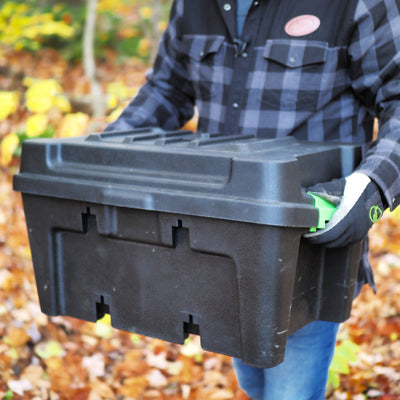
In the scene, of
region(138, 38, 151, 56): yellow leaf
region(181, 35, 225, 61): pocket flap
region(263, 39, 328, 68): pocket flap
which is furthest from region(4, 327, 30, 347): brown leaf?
region(138, 38, 151, 56): yellow leaf

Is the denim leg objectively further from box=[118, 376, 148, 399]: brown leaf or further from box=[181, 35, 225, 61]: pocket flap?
box=[181, 35, 225, 61]: pocket flap

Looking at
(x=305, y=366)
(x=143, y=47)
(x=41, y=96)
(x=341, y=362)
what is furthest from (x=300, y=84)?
(x=143, y=47)

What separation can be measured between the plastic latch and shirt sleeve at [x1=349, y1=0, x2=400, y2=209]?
25 cm

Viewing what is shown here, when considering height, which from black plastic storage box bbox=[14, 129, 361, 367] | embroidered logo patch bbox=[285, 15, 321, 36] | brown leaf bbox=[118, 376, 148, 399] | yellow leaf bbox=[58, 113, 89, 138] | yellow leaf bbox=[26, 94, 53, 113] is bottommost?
brown leaf bbox=[118, 376, 148, 399]

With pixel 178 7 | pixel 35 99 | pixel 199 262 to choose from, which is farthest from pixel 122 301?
pixel 35 99

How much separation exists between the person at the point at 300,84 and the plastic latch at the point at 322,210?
0.08 m

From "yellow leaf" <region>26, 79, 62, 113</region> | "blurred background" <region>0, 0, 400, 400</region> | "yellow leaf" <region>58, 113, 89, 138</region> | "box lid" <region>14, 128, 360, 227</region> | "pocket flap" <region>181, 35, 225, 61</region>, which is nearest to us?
"box lid" <region>14, 128, 360, 227</region>

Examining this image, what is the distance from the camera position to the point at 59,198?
1.53 metres

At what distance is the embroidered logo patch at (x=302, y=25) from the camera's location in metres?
1.67

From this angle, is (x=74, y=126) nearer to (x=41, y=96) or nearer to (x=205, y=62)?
(x=41, y=96)

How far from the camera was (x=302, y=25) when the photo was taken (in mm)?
1689

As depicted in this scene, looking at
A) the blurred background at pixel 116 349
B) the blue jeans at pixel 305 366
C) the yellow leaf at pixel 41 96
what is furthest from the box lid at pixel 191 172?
the yellow leaf at pixel 41 96

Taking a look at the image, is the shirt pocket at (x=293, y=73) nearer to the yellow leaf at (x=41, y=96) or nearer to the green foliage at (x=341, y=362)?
the green foliage at (x=341, y=362)

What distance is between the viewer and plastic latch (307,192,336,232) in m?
1.28
